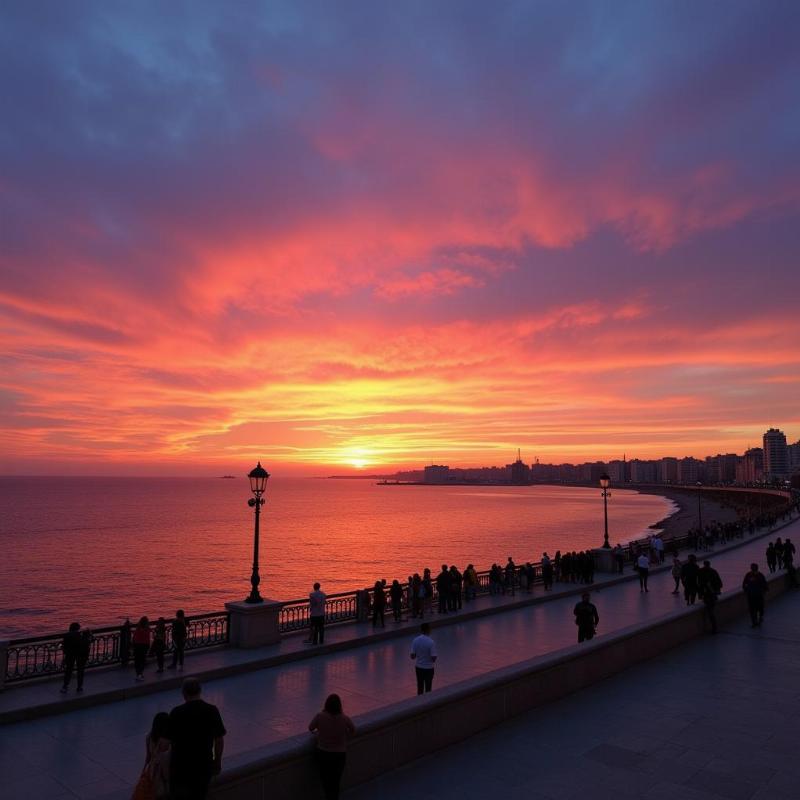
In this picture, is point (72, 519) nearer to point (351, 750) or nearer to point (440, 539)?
point (440, 539)

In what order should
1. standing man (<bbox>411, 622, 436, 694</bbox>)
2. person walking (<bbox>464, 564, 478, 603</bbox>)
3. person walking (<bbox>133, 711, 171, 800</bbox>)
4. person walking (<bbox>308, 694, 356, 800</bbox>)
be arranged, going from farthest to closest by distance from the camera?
person walking (<bbox>464, 564, 478, 603</bbox>) < standing man (<bbox>411, 622, 436, 694</bbox>) < person walking (<bbox>308, 694, 356, 800</bbox>) < person walking (<bbox>133, 711, 171, 800</bbox>)

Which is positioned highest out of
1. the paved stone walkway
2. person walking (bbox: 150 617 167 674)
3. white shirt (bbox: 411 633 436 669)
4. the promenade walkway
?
white shirt (bbox: 411 633 436 669)

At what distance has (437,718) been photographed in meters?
6.96

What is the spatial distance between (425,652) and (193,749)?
531cm

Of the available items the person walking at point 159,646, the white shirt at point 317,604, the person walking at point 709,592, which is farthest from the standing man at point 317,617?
the person walking at point 709,592

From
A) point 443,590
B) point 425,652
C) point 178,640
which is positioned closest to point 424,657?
point 425,652

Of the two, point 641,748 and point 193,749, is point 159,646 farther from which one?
point 641,748

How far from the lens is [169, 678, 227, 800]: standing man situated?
15.9ft

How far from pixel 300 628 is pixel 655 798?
11485mm

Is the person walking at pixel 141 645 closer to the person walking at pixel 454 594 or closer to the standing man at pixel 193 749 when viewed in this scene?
the standing man at pixel 193 749

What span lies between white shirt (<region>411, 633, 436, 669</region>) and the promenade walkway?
5.17ft

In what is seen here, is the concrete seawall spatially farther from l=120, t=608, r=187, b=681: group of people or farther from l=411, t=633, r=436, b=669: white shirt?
l=120, t=608, r=187, b=681: group of people

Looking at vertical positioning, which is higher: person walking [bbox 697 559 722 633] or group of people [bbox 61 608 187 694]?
person walking [bbox 697 559 722 633]

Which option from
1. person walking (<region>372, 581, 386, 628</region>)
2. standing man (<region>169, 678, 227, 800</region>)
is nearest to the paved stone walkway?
standing man (<region>169, 678, 227, 800</region>)
